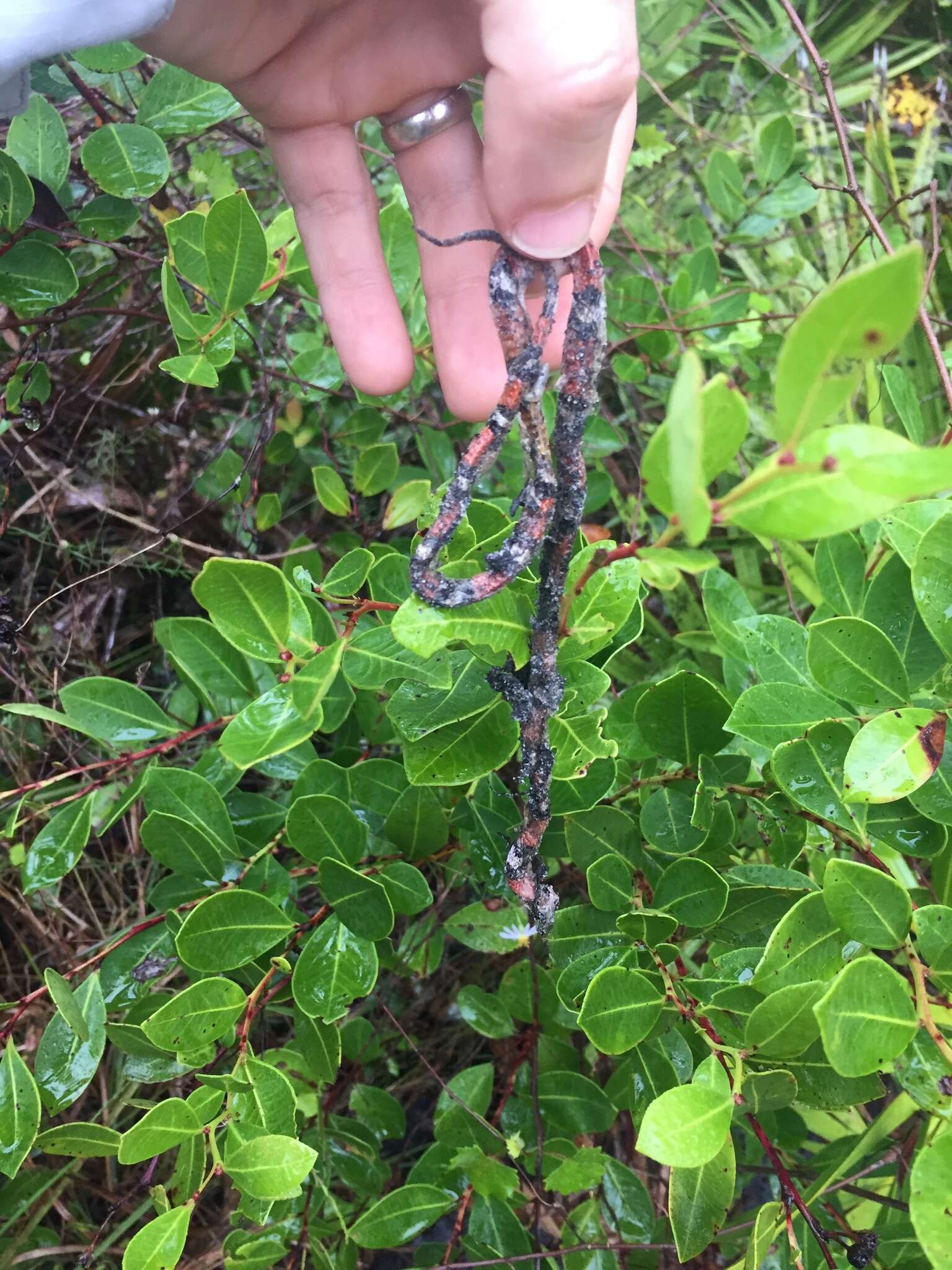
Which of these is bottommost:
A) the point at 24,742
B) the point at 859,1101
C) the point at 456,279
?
the point at 859,1101

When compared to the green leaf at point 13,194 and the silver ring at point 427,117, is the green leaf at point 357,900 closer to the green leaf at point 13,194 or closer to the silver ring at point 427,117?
the green leaf at point 13,194

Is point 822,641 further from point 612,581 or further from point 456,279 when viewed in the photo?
point 456,279

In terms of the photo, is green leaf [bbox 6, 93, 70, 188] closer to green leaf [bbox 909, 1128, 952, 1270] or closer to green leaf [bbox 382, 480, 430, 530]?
green leaf [bbox 382, 480, 430, 530]

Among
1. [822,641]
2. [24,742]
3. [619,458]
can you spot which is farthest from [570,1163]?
[619,458]

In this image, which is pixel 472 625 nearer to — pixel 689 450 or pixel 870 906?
pixel 689 450

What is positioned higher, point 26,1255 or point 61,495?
point 61,495
